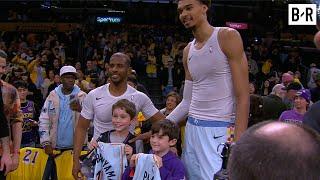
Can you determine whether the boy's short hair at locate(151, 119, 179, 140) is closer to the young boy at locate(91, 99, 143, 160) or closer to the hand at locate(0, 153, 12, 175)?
the young boy at locate(91, 99, 143, 160)

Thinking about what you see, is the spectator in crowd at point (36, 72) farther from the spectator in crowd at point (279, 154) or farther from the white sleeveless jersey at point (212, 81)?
the spectator in crowd at point (279, 154)

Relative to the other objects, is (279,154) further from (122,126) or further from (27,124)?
(27,124)

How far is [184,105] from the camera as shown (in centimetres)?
401

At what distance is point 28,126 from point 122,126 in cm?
480

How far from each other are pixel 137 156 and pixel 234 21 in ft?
84.1

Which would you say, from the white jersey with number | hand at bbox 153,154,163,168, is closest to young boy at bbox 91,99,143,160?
the white jersey with number

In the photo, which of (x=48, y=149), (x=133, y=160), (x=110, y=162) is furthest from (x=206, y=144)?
(x=48, y=149)

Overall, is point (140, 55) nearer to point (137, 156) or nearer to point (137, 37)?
point (137, 37)

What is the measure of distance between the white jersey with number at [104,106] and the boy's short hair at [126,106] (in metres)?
0.13

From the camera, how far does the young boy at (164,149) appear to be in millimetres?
4152

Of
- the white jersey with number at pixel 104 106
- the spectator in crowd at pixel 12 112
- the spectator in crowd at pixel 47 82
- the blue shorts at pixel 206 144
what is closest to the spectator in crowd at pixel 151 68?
the spectator in crowd at pixel 47 82

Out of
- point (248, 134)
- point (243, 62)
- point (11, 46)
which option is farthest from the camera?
point (11, 46)

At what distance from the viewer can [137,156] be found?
13.7ft

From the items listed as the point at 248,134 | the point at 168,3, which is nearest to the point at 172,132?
the point at 248,134
